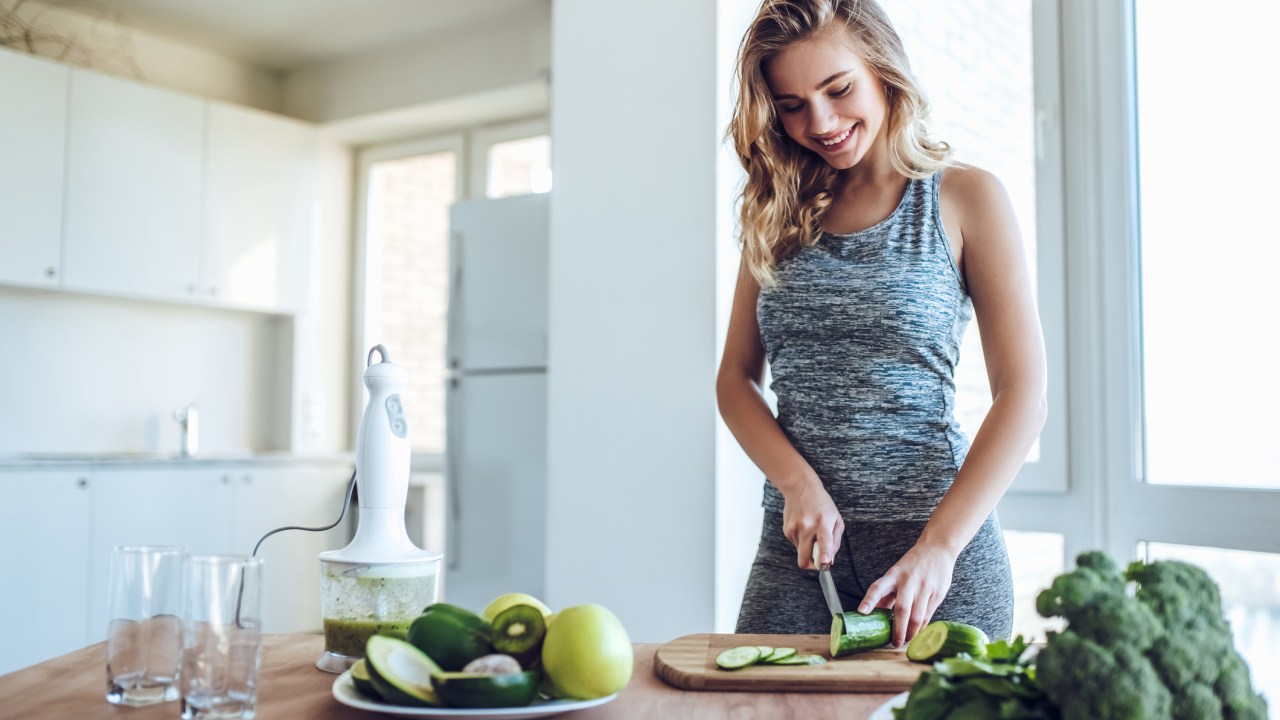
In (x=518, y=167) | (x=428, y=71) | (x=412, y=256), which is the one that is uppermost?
(x=428, y=71)

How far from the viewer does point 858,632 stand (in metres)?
1.02

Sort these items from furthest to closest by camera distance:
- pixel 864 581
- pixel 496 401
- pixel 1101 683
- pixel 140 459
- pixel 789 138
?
pixel 140 459 → pixel 496 401 → pixel 789 138 → pixel 864 581 → pixel 1101 683

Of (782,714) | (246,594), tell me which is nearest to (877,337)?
(782,714)

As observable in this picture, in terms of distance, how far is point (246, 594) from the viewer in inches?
30.6

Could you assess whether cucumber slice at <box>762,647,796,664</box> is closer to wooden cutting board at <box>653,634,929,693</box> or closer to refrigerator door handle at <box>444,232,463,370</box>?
wooden cutting board at <box>653,634,929,693</box>

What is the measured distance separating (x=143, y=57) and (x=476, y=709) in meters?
4.60

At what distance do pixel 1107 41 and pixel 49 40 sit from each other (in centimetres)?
Result: 394

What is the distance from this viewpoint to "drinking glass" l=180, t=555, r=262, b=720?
2.52 ft

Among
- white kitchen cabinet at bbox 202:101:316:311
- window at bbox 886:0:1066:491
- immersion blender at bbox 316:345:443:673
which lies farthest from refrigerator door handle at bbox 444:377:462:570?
immersion blender at bbox 316:345:443:673

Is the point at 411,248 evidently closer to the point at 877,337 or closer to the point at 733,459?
the point at 733,459

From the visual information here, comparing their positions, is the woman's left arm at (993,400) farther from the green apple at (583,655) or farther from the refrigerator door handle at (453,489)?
the refrigerator door handle at (453,489)

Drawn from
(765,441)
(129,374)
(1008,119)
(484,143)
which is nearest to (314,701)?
(765,441)

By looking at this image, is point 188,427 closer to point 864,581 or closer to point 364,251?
point 364,251

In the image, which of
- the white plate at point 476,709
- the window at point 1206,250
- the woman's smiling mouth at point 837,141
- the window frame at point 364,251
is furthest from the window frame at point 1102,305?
the window frame at point 364,251
